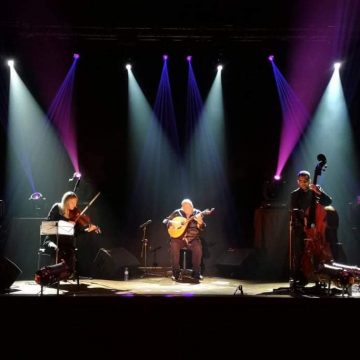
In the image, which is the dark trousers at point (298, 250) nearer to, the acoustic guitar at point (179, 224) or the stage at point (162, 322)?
the acoustic guitar at point (179, 224)

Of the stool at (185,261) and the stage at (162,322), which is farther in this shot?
the stool at (185,261)

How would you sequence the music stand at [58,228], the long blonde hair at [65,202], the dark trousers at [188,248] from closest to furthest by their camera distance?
the music stand at [58,228]
the long blonde hair at [65,202]
the dark trousers at [188,248]

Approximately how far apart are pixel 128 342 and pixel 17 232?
750cm

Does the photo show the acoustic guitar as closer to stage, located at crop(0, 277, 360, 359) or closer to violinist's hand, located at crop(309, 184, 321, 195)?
violinist's hand, located at crop(309, 184, 321, 195)

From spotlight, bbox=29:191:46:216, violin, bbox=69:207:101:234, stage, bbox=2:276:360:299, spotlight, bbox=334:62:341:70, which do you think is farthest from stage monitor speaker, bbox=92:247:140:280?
spotlight, bbox=334:62:341:70

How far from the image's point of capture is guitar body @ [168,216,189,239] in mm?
8453

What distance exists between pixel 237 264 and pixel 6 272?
4631 mm

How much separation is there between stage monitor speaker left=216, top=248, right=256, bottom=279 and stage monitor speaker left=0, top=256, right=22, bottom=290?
449 cm

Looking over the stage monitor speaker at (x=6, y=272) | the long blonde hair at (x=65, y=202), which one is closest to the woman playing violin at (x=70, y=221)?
the long blonde hair at (x=65, y=202)

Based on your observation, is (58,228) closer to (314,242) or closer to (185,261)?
(185,261)

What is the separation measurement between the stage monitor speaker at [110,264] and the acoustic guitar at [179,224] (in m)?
1.19

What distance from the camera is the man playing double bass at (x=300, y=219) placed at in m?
5.99

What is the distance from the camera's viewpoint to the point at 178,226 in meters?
8.54

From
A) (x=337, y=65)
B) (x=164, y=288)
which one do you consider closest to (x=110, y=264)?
(x=164, y=288)
